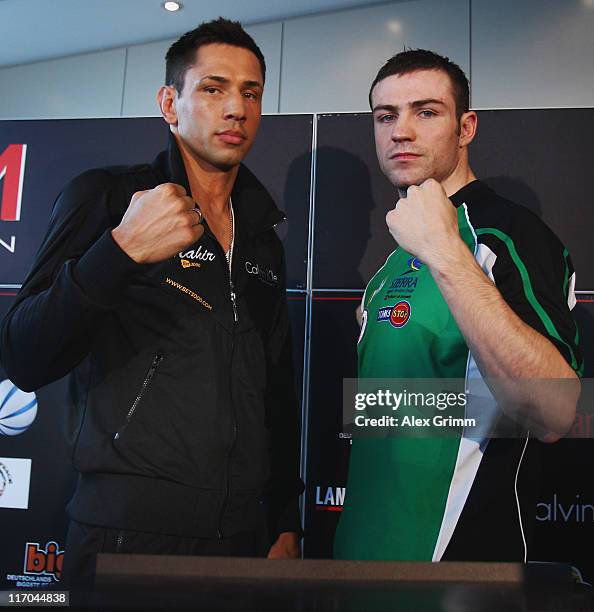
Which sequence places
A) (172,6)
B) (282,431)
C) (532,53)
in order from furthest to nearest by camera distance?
(532,53), (172,6), (282,431)

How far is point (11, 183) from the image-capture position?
2.42 meters

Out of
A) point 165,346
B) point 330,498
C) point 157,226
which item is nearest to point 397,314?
point 165,346

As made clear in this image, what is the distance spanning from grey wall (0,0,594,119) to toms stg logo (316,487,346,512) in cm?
218

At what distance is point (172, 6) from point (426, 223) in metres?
2.22

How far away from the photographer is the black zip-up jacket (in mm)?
1202

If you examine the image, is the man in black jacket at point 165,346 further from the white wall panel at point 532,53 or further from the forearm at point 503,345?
the white wall panel at point 532,53

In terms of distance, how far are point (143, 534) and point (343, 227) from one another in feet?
4.14

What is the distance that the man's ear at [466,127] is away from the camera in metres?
1.71

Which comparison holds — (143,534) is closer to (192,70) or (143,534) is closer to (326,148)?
(192,70)

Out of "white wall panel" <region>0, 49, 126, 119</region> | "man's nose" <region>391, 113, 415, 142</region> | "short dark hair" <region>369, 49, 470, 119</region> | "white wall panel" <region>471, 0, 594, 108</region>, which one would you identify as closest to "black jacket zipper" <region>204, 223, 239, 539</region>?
"man's nose" <region>391, 113, 415, 142</region>

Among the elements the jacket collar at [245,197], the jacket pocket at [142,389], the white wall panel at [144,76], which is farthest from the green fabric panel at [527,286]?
the white wall panel at [144,76]

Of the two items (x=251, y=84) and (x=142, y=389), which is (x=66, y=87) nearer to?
(x=251, y=84)

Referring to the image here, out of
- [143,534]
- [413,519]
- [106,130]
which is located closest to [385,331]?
[413,519]

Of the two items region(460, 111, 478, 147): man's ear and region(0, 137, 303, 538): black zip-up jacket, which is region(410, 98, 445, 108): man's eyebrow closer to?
region(460, 111, 478, 147): man's ear
